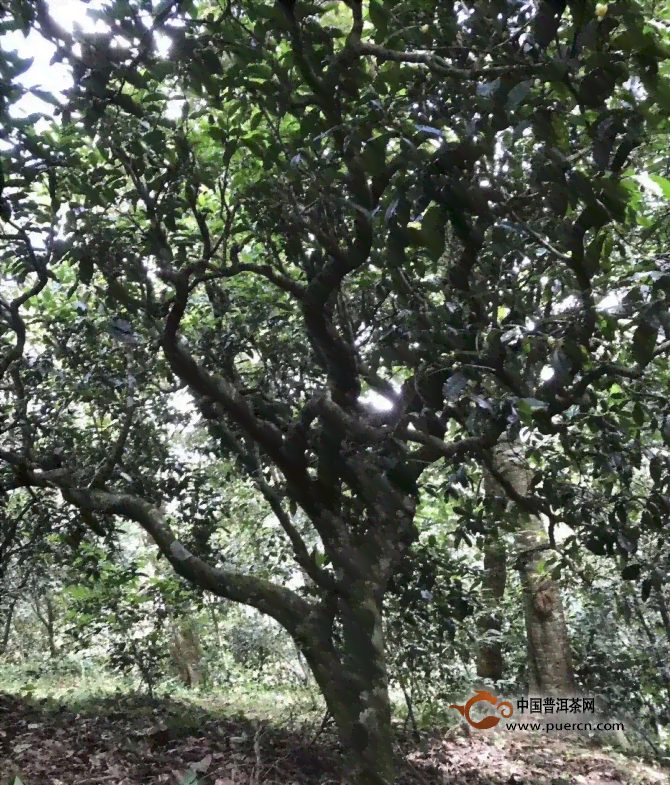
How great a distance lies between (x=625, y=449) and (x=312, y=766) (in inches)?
114

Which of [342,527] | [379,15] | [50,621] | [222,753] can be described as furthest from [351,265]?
[50,621]

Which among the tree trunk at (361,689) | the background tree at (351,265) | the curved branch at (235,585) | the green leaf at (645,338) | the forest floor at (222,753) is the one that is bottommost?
the forest floor at (222,753)

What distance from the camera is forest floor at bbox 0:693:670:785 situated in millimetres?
3775

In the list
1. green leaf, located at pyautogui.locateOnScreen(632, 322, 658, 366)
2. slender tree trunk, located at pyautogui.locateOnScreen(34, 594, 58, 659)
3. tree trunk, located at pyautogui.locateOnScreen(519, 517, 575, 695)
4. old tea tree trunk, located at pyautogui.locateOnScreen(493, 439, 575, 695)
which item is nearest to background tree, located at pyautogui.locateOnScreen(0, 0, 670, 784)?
green leaf, located at pyautogui.locateOnScreen(632, 322, 658, 366)

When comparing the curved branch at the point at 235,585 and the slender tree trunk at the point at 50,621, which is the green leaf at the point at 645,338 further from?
the slender tree trunk at the point at 50,621

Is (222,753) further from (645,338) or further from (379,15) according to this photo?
(379,15)

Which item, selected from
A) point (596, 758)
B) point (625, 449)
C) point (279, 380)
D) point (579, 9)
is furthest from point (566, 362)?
point (596, 758)

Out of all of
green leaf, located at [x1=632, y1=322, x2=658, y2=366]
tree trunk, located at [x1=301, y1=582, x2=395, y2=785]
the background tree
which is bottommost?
tree trunk, located at [x1=301, y1=582, x2=395, y2=785]

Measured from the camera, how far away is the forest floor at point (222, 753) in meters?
3.78

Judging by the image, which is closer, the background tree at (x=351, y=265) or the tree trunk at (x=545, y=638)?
the background tree at (x=351, y=265)

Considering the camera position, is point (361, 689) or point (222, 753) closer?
point (361, 689)

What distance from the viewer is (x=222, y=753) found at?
4.25m

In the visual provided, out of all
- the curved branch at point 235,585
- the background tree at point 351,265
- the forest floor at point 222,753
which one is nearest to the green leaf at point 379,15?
the background tree at point 351,265

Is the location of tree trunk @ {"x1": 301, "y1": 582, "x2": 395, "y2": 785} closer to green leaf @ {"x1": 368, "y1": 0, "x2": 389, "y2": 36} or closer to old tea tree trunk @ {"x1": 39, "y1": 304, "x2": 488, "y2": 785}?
old tea tree trunk @ {"x1": 39, "y1": 304, "x2": 488, "y2": 785}
